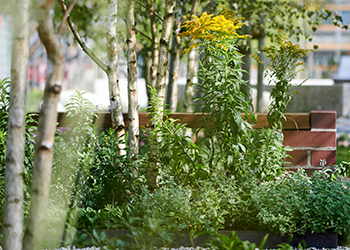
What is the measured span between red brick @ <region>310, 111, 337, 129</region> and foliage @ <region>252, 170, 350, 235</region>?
32.8 inches

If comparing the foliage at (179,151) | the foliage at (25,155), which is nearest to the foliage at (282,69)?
the foliage at (179,151)

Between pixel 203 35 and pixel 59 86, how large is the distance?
52.9 inches

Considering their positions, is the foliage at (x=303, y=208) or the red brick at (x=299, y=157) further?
the red brick at (x=299, y=157)

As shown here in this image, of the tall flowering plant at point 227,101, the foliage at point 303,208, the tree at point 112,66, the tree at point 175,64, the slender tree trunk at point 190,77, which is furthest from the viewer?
the slender tree trunk at point 190,77

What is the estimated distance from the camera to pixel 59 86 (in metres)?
1.55

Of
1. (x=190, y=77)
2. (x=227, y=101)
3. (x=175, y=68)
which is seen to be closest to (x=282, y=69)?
(x=227, y=101)

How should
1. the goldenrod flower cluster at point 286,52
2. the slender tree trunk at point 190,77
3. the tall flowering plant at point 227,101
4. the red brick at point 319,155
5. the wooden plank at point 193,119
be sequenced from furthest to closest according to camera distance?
1. the slender tree trunk at point 190,77
2. the red brick at point 319,155
3. the wooden plank at point 193,119
4. the goldenrod flower cluster at point 286,52
5. the tall flowering plant at point 227,101

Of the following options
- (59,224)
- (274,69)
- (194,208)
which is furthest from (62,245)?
(274,69)

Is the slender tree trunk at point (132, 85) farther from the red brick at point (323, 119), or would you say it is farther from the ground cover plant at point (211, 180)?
the red brick at point (323, 119)

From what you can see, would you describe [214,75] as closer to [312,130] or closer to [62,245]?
[312,130]

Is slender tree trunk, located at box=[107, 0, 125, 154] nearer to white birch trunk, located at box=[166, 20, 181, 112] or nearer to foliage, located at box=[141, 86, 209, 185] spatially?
foliage, located at box=[141, 86, 209, 185]

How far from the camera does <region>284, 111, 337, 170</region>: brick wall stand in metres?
3.32

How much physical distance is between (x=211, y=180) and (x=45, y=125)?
1579 mm

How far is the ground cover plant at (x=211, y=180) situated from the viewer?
2.46m
